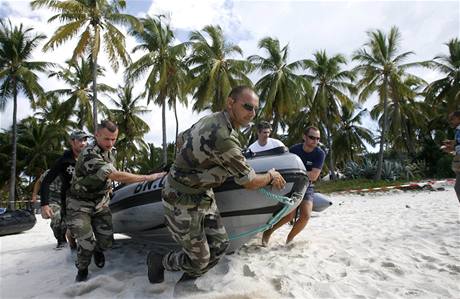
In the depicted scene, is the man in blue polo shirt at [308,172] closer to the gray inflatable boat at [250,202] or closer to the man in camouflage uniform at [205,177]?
the gray inflatable boat at [250,202]

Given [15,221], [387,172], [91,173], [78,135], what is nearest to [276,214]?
[91,173]

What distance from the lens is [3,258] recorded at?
424 centimetres

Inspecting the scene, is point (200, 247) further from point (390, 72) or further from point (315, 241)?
point (390, 72)

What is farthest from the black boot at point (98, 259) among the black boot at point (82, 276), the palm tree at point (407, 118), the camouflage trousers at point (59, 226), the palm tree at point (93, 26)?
the palm tree at point (407, 118)

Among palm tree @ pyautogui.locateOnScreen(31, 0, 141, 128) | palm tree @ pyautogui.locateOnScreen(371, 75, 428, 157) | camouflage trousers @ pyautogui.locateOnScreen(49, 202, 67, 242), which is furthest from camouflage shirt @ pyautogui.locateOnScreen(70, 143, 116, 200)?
palm tree @ pyautogui.locateOnScreen(371, 75, 428, 157)

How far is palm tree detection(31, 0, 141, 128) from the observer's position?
16250 millimetres

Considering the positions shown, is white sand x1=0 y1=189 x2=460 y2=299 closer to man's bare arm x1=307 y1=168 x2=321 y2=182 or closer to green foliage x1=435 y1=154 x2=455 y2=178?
man's bare arm x1=307 y1=168 x2=321 y2=182

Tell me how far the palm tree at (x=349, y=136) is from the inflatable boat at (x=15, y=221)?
28107 millimetres

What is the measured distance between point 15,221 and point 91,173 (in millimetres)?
4999

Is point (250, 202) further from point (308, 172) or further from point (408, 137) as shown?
point (408, 137)

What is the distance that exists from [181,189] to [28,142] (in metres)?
27.9

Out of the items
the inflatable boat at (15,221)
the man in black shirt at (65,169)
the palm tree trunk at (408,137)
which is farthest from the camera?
the palm tree trunk at (408,137)

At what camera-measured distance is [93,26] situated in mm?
17328

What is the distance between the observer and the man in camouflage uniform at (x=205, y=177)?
2.38 metres
